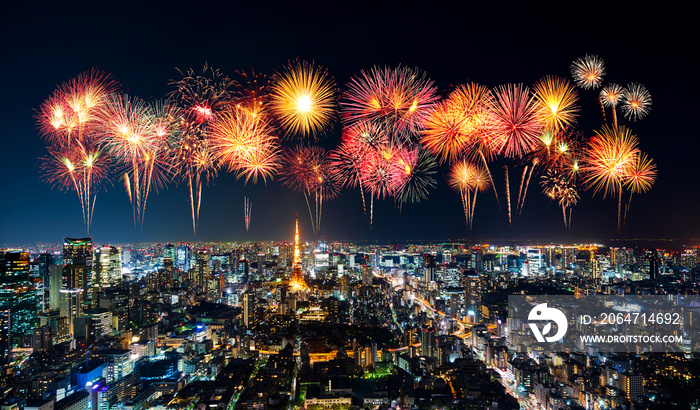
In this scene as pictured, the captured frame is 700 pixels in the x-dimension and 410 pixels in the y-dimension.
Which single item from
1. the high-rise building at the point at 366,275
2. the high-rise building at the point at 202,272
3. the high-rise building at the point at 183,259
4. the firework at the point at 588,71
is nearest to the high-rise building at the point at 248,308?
the high-rise building at the point at 202,272

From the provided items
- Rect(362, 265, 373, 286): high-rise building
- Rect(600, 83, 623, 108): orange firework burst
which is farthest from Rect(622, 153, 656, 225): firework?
Rect(362, 265, 373, 286): high-rise building

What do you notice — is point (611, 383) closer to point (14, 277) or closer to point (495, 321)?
point (495, 321)

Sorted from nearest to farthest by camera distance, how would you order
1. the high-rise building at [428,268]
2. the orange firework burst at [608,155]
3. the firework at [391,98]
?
the firework at [391,98]
the orange firework burst at [608,155]
the high-rise building at [428,268]

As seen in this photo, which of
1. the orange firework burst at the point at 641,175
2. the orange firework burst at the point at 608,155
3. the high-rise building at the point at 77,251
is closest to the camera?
the orange firework burst at the point at 608,155

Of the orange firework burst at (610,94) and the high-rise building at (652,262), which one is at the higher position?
the orange firework burst at (610,94)

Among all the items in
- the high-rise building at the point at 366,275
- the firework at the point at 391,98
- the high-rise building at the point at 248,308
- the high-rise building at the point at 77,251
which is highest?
the firework at the point at 391,98

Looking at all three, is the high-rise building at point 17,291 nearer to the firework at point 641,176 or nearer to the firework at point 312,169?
the firework at point 312,169

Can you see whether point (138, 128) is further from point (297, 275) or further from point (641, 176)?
point (297, 275)
